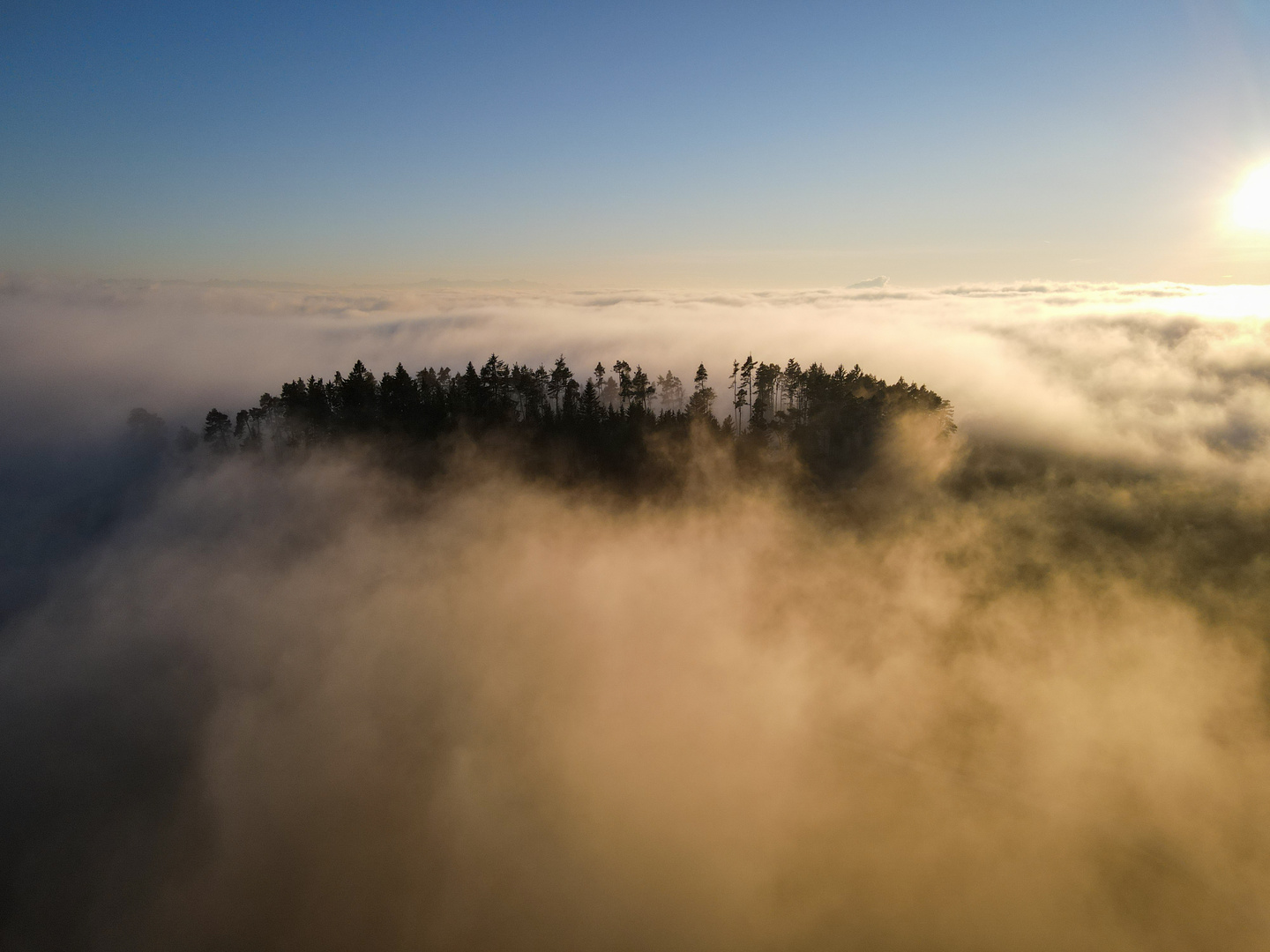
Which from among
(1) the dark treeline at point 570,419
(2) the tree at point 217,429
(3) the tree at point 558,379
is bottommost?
(2) the tree at point 217,429

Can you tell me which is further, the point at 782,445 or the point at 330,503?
the point at 782,445

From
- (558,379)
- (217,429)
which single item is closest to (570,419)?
(558,379)

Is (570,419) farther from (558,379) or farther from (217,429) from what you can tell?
(217,429)

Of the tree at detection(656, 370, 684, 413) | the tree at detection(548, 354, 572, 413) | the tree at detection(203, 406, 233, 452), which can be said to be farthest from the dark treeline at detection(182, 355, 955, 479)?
the tree at detection(656, 370, 684, 413)

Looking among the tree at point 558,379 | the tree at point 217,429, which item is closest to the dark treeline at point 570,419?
the tree at point 558,379

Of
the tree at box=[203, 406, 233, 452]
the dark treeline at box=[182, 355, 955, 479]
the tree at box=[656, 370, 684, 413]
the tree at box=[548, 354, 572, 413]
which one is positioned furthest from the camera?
the tree at box=[656, 370, 684, 413]

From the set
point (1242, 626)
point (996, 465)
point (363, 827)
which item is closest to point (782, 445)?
point (996, 465)

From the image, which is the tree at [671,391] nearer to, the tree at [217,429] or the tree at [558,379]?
the tree at [558,379]

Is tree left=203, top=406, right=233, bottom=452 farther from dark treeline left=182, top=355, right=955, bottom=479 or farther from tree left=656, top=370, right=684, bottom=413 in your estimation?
tree left=656, top=370, right=684, bottom=413

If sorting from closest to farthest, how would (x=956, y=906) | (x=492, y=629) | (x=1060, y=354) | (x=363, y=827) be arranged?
(x=956, y=906) → (x=363, y=827) → (x=492, y=629) → (x=1060, y=354)

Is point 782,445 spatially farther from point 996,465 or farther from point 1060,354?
point 1060,354

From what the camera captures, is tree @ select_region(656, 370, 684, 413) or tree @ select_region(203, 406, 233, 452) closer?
tree @ select_region(203, 406, 233, 452)
